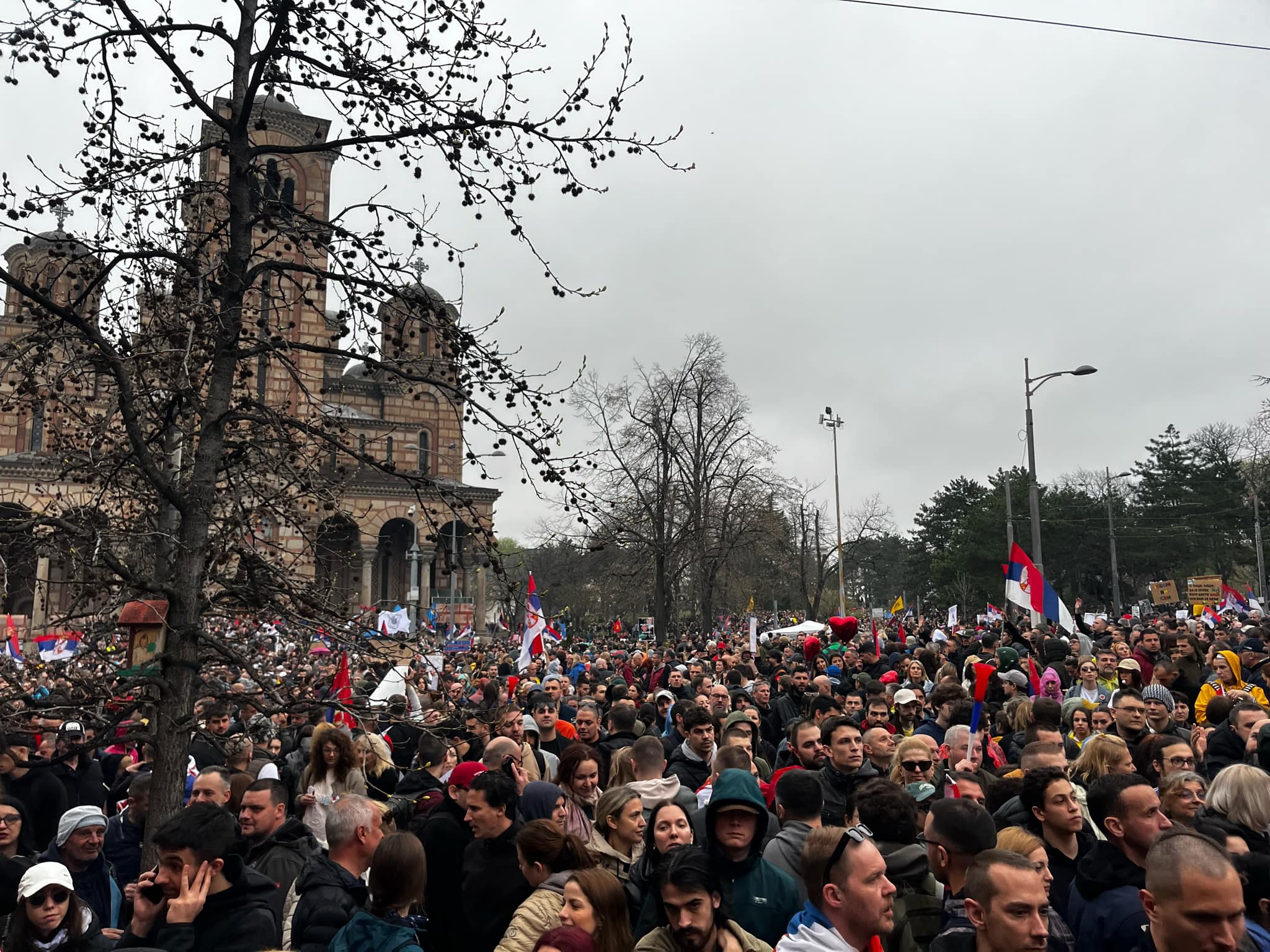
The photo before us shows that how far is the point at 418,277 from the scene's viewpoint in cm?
568

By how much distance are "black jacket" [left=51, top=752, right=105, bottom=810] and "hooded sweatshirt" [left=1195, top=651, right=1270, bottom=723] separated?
386 inches

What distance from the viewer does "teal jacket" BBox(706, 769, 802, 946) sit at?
4.11 m

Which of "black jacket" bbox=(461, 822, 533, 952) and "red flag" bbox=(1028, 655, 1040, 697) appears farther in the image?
"red flag" bbox=(1028, 655, 1040, 697)

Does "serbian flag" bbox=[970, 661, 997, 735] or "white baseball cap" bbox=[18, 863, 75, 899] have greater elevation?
"serbian flag" bbox=[970, 661, 997, 735]

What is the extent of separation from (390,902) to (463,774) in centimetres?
138

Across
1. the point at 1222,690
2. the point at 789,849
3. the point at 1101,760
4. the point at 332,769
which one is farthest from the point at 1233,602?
the point at 332,769

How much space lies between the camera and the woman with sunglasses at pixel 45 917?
12.9 ft

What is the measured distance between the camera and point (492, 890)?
4.59 meters

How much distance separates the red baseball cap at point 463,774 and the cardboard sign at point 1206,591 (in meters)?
32.6

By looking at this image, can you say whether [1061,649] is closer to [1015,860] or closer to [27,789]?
[1015,860]

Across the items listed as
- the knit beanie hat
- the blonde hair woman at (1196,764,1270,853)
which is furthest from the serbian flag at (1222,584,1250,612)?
the knit beanie hat

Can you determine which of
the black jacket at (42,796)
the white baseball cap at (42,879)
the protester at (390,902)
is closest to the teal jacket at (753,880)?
the protester at (390,902)

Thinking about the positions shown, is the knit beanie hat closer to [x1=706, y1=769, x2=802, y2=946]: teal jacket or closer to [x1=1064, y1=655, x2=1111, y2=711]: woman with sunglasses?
[x1=706, y1=769, x2=802, y2=946]: teal jacket

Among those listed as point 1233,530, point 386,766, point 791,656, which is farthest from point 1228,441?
point 386,766
